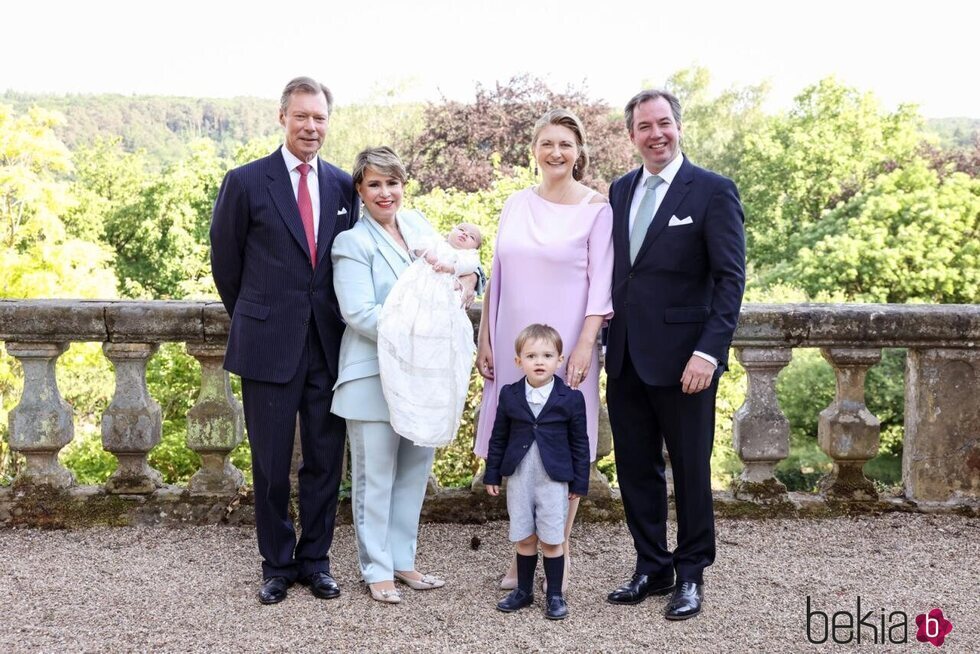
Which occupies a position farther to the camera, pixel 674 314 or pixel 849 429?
pixel 849 429

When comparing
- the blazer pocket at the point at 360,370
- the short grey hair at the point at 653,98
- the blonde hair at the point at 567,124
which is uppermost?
the short grey hair at the point at 653,98

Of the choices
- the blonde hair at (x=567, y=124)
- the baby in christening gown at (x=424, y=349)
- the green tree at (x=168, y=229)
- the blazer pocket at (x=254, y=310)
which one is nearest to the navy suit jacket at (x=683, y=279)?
the blonde hair at (x=567, y=124)

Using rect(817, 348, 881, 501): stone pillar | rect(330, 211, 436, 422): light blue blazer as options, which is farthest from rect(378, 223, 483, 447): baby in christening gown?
rect(817, 348, 881, 501): stone pillar

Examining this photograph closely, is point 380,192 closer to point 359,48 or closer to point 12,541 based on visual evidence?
point 12,541

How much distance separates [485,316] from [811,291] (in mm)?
21675

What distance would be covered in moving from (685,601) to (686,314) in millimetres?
1078

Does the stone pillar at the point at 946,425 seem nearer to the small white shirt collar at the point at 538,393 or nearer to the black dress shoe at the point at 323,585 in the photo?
the small white shirt collar at the point at 538,393

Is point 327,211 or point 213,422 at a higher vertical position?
point 327,211

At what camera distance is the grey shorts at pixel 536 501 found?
351cm

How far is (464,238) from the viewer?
371 centimetres

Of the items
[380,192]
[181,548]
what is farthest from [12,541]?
[380,192]

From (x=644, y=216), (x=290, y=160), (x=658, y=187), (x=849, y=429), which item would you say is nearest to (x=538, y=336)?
(x=644, y=216)

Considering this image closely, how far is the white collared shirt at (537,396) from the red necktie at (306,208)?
38.8 inches

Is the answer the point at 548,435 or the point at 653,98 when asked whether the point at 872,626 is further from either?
the point at 653,98
